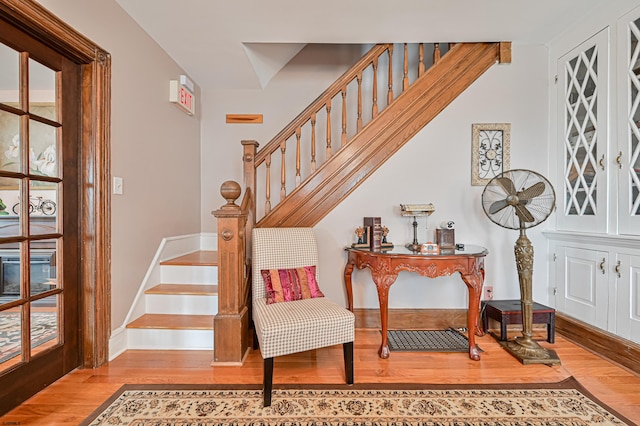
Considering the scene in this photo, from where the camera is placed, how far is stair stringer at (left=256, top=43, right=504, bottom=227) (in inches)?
111

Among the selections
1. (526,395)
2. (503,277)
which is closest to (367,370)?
(526,395)

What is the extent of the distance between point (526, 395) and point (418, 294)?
3.67 ft

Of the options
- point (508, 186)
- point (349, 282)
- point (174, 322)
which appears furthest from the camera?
point (349, 282)

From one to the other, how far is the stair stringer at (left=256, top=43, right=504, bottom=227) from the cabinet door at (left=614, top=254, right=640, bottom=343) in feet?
5.79

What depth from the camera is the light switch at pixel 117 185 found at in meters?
2.20

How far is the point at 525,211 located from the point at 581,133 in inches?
37.9

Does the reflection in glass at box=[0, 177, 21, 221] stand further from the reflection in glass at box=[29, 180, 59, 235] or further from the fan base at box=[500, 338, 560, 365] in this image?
the fan base at box=[500, 338, 560, 365]

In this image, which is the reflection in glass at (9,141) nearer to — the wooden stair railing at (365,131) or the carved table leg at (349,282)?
the wooden stair railing at (365,131)

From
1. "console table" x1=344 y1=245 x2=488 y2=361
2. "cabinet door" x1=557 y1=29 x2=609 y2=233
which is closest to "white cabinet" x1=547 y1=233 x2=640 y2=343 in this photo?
"cabinet door" x1=557 y1=29 x2=609 y2=233

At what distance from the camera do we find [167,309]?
2559 mm

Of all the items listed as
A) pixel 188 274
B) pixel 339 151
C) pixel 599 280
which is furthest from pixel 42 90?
pixel 599 280

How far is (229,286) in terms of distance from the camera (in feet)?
7.29

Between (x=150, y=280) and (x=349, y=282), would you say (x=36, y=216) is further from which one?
(x=349, y=282)

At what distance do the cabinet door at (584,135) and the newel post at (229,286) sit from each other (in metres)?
2.64
